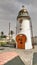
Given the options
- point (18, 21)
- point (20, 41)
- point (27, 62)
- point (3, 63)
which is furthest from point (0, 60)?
point (18, 21)

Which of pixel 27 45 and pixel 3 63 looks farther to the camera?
pixel 27 45

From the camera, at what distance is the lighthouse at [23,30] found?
909 inches

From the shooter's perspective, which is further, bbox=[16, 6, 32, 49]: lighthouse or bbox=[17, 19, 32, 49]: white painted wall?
bbox=[17, 19, 32, 49]: white painted wall

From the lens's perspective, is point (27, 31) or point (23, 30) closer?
point (23, 30)

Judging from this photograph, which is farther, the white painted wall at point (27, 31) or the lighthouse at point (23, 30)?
the white painted wall at point (27, 31)

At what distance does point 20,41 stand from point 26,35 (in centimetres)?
108

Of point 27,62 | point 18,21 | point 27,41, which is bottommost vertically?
point 27,62

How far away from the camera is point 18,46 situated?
76.4ft

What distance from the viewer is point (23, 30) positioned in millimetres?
23547

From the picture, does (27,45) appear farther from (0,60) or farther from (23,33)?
(0,60)

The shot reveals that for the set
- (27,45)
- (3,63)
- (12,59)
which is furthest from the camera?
(27,45)

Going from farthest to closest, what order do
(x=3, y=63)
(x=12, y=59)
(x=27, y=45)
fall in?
(x=27, y=45), (x=12, y=59), (x=3, y=63)

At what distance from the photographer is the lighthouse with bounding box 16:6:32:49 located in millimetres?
23078

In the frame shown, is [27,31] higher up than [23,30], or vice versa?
[23,30]
